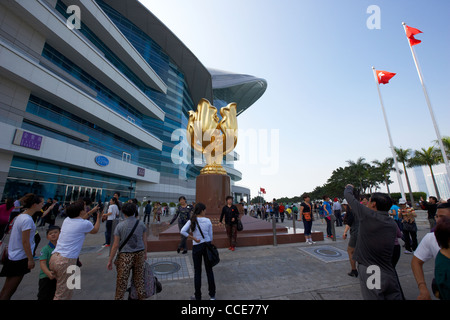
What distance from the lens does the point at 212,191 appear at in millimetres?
8305

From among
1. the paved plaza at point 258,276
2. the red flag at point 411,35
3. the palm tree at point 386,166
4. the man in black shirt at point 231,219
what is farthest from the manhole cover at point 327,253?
the palm tree at point 386,166

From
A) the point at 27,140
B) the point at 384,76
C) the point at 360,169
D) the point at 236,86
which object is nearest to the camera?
the point at 27,140

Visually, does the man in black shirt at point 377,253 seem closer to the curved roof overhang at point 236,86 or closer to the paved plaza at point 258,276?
the paved plaza at point 258,276

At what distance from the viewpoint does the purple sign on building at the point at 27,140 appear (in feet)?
42.3

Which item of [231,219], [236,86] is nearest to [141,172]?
[231,219]

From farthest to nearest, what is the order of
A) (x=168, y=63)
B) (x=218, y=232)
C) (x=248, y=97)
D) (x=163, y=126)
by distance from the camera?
(x=248, y=97) < (x=168, y=63) < (x=163, y=126) < (x=218, y=232)

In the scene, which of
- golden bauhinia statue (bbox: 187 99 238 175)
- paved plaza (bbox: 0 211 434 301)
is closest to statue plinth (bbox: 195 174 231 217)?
golden bauhinia statue (bbox: 187 99 238 175)

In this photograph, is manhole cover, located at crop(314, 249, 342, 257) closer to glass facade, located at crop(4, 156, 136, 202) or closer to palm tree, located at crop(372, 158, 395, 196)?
glass facade, located at crop(4, 156, 136, 202)

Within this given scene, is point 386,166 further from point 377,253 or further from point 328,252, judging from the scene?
point 377,253

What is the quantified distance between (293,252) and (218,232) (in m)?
2.51

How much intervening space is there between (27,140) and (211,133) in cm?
1363

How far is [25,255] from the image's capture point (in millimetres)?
2645
